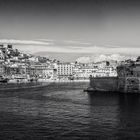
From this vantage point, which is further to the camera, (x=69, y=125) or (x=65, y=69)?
(x=65, y=69)

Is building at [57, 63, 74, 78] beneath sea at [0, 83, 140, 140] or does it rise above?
above

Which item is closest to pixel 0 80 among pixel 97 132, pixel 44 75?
pixel 44 75

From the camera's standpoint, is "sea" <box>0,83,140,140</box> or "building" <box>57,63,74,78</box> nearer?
"sea" <box>0,83,140,140</box>

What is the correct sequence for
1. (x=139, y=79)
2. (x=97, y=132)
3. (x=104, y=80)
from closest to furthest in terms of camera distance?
(x=97, y=132)
(x=139, y=79)
(x=104, y=80)

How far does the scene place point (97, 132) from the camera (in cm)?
2606

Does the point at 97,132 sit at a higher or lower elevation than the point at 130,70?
lower

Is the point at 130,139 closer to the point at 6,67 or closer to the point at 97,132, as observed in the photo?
the point at 97,132

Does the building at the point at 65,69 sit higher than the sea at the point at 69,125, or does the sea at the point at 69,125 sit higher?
the building at the point at 65,69

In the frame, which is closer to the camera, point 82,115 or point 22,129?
point 22,129

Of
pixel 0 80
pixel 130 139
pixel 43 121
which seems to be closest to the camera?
pixel 130 139

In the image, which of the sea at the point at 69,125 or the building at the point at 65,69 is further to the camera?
the building at the point at 65,69

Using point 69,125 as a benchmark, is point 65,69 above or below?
above

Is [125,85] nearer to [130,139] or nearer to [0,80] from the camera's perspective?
[130,139]

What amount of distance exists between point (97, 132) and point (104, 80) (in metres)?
47.1
